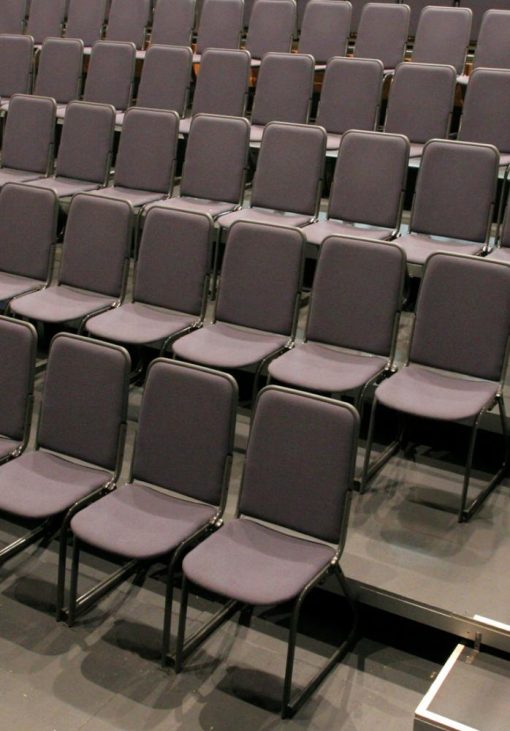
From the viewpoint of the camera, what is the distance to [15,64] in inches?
118

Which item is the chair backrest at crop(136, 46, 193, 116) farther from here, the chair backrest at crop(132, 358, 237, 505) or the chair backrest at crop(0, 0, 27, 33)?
the chair backrest at crop(132, 358, 237, 505)

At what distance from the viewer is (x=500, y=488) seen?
167cm

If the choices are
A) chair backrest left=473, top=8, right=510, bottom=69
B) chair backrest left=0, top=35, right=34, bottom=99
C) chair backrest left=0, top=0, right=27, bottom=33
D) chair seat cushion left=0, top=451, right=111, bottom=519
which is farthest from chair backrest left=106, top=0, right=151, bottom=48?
chair seat cushion left=0, top=451, right=111, bottom=519

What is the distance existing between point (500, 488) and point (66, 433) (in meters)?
0.74

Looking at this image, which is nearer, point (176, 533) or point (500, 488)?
point (176, 533)

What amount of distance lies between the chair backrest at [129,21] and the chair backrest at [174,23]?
54mm

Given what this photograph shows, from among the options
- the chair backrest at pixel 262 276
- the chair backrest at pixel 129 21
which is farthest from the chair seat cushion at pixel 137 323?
the chair backrest at pixel 129 21

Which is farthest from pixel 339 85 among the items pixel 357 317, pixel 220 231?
pixel 357 317

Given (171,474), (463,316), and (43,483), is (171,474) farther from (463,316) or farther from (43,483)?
(463,316)

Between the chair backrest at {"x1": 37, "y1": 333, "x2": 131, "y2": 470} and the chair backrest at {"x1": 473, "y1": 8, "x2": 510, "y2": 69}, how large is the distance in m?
1.75

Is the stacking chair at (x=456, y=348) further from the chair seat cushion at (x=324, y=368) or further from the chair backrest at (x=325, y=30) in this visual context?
the chair backrest at (x=325, y=30)

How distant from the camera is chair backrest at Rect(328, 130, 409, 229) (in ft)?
6.93

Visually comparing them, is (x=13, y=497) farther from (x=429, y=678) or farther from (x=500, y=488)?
(x=500, y=488)

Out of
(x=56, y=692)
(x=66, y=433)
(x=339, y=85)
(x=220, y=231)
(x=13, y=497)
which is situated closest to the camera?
(x=56, y=692)
